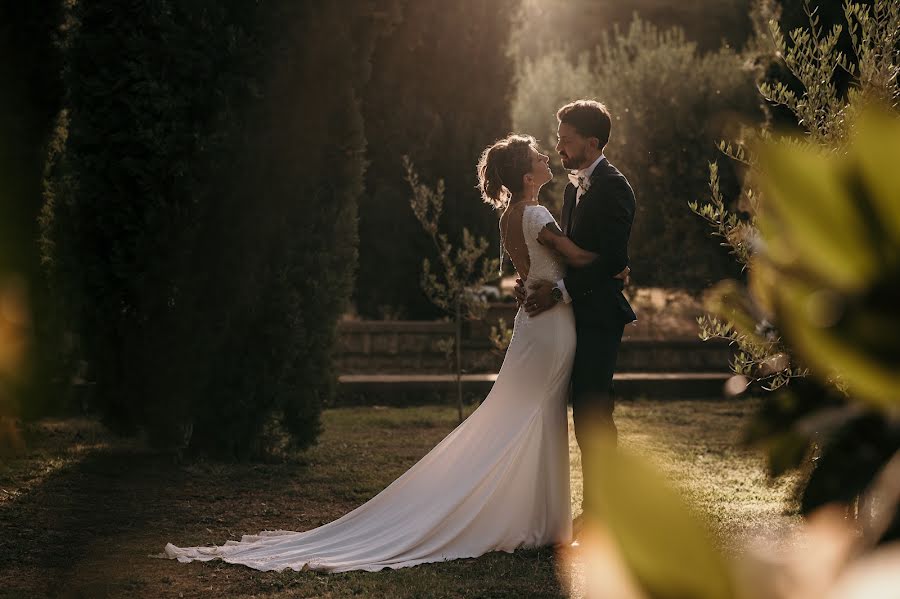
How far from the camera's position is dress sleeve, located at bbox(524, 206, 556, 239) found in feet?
17.9

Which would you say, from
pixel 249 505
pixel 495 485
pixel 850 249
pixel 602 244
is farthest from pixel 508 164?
pixel 850 249

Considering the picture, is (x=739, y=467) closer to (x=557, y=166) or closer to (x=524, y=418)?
(x=524, y=418)

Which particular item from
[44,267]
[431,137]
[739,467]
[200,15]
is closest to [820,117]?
[739,467]

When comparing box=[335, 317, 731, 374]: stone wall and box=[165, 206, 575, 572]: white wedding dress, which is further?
box=[335, 317, 731, 374]: stone wall

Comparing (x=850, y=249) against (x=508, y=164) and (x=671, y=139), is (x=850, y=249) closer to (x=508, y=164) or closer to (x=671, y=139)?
(x=508, y=164)

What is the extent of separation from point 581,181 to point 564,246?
1.31 feet

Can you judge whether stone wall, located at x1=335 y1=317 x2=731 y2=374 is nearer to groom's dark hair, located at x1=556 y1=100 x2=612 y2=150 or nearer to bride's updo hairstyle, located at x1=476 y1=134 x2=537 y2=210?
bride's updo hairstyle, located at x1=476 y1=134 x2=537 y2=210

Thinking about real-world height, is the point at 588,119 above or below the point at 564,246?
above

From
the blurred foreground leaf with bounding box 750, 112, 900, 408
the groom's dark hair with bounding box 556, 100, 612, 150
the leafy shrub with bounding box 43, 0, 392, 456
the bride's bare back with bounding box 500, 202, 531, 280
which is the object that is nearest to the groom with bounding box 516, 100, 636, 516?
the groom's dark hair with bounding box 556, 100, 612, 150

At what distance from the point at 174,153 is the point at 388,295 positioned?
21.5ft

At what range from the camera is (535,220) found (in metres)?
5.46

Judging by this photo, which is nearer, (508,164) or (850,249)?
(850,249)

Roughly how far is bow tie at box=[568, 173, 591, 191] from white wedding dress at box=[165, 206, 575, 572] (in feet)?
0.90

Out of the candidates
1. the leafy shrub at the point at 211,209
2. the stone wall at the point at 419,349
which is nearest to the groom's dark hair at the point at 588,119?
the leafy shrub at the point at 211,209
